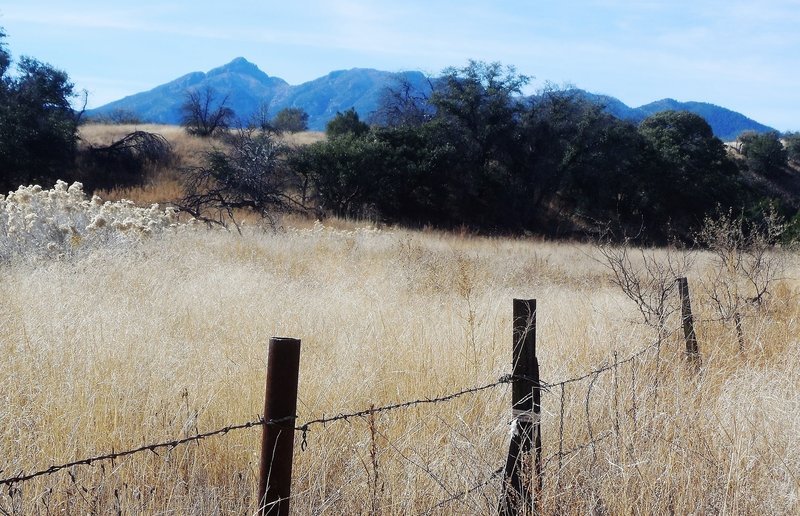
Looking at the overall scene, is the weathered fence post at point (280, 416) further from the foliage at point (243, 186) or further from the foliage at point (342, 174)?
the foliage at point (342, 174)

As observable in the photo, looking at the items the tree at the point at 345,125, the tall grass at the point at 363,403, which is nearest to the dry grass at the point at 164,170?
the tree at the point at 345,125

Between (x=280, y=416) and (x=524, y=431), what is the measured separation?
3.81 ft

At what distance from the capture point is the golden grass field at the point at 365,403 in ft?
9.67

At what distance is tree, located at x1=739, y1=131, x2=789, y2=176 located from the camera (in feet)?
154

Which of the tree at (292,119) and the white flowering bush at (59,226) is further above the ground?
the tree at (292,119)

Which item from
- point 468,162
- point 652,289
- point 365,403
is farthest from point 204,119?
point 365,403

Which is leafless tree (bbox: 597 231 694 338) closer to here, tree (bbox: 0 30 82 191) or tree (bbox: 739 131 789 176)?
tree (bbox: 0 30 82 191)

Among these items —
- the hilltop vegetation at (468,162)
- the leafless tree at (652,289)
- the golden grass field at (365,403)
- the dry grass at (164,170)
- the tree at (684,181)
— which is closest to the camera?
the golden grass field at (365,403)

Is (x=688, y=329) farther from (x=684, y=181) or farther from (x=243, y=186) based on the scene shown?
(x=684, y=181)

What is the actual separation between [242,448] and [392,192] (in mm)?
24218

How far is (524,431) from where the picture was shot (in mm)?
2727

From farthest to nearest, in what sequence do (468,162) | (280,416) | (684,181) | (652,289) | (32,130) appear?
(684,181) → (468,162) → (32,130) → (652,289) → (280,416)

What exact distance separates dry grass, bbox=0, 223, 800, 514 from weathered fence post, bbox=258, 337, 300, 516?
44cm

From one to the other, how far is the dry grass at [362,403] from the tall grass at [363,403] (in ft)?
0.05
